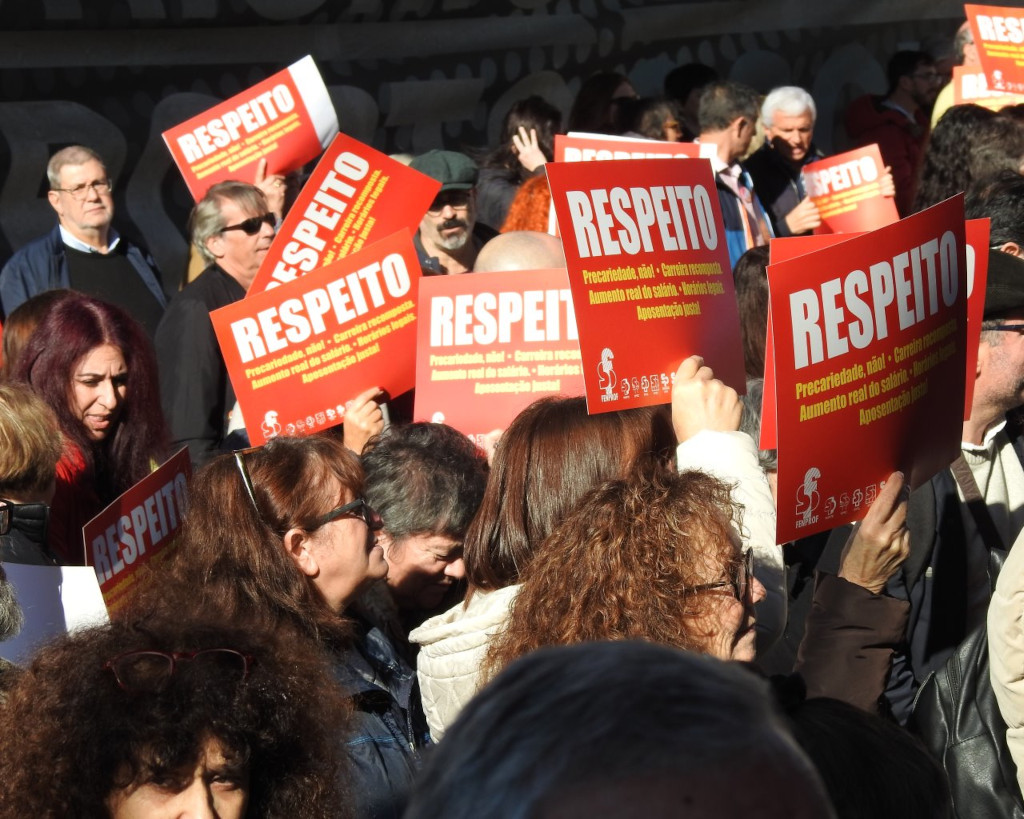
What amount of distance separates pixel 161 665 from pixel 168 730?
105mm

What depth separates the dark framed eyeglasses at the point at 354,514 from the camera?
2801 mm

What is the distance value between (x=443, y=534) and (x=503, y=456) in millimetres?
655

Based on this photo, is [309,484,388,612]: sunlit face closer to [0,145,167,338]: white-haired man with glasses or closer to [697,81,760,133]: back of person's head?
[0,145,167,338]: white-haired man with glasses

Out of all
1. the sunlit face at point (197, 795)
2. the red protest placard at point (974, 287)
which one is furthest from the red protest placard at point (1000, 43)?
the sunlit face at point (197, 795)

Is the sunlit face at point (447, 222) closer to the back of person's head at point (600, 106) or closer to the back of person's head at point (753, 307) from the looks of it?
the back of person's head at point (753, 307)

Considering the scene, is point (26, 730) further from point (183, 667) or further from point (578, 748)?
point (578, 748)

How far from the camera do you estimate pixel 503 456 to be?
2.71 m

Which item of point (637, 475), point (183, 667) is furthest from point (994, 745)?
point (183, 667)

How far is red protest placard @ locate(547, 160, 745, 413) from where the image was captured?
2.92 meters

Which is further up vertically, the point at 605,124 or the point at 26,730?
the point at 605,124

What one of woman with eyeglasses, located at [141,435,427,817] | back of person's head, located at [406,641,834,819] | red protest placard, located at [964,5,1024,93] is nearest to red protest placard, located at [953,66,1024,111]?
red protest placard, located at [964,5,1024,93]

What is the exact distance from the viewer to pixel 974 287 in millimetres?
3158

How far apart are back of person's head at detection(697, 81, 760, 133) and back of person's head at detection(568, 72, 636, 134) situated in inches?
24.6

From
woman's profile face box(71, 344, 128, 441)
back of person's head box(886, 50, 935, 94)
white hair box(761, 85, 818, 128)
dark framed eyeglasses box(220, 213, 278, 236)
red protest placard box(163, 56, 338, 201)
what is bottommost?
woman's profile face box(71, 344, 128, 441)
